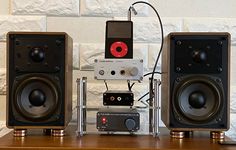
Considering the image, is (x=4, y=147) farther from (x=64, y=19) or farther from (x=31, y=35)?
(x=64, y=19)

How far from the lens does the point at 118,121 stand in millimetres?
1105

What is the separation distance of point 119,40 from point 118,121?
0.24m

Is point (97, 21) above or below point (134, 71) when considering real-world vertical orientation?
above

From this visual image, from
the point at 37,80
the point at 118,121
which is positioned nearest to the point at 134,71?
the point at 118,121

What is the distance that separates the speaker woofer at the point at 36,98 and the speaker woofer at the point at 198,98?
1.16 feet

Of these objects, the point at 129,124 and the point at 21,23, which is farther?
the point at 21,23

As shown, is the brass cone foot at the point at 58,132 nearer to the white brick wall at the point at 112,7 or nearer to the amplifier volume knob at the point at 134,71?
the amplifier volume knob at the point at 134,71

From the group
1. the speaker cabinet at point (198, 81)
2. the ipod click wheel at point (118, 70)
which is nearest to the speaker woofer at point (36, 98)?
the ipod click wheel at point (118, 70)

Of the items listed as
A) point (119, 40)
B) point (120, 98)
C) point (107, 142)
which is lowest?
point (107, 142)

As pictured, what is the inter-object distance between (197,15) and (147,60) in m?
0.27

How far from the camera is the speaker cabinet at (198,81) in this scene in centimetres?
110

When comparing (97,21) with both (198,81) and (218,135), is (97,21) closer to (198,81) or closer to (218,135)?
(198,81)

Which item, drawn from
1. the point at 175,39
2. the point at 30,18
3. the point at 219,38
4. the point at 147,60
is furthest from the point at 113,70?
the point at 30,18

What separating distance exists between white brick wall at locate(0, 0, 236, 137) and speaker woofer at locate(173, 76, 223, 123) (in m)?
0.39
